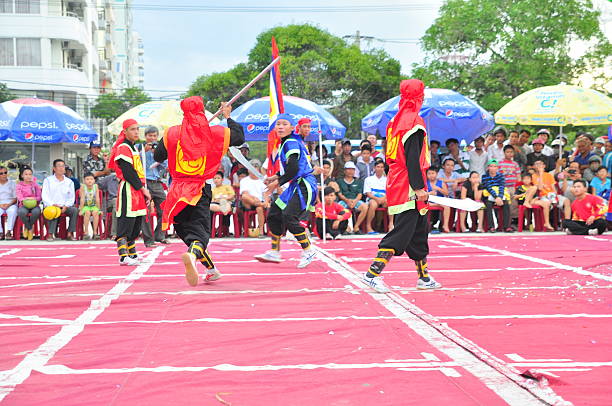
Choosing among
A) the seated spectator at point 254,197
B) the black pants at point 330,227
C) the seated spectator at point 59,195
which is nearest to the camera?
the black pants at point 330,227

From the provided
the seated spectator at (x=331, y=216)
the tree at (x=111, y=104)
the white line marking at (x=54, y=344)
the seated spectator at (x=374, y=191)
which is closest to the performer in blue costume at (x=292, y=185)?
the white line marking at (x=54, y=344)

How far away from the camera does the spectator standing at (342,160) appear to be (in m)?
16.5

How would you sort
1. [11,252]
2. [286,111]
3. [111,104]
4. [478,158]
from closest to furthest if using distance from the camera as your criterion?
1. [11,252]
2. [286,111]
3. [478,158]
4. [111,104]

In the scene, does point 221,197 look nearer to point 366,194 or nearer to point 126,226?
point 366,194

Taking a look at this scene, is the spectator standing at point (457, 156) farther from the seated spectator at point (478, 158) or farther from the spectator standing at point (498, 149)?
the spectator standing at point (498, 149)

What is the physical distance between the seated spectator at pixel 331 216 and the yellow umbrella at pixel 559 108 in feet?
13.1

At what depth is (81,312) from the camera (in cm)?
691

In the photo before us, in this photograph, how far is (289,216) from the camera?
32.7 ft

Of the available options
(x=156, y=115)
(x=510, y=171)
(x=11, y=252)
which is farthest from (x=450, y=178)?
(x=11, y=252)

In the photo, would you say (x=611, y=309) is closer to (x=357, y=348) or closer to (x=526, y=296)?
(x=526, y=296)

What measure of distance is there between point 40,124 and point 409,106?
992cm

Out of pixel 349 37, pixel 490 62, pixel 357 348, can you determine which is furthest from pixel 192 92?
pixel 357 348

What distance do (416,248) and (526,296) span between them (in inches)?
44.8

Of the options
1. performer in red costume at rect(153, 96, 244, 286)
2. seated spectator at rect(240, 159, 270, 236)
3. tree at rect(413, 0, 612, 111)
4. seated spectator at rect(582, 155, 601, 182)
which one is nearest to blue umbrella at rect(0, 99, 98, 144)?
seated spectator at rect(240, 159, 270, 236)
